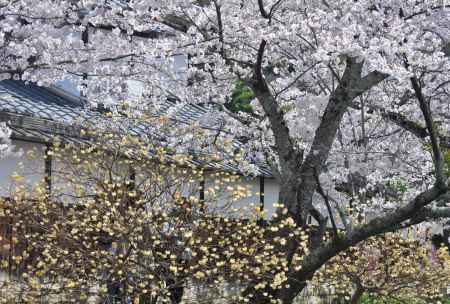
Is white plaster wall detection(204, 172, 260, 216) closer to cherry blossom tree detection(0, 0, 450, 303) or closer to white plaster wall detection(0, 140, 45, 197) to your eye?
cherry blossom tree detection(0, 0, 450, 303)

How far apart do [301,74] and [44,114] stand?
515 centimetres

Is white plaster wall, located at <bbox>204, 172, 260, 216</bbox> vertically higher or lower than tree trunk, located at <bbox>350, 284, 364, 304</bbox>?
higher

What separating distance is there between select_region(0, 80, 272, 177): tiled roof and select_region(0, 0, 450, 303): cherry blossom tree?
0.81m

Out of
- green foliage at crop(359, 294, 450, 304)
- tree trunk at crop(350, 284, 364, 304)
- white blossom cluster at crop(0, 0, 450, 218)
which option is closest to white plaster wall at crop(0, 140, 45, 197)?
white blossom cluster at crop(0, 0, 450, 218)

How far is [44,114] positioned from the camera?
1166 cm

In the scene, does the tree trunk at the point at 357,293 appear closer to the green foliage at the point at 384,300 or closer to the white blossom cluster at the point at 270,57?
the green foliage at the point at 384,300

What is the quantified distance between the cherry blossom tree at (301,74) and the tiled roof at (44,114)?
809 millimetres

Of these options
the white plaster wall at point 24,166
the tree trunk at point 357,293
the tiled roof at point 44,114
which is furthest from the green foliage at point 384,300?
the white plaster wall at point 24,166

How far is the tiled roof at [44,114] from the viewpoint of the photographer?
1070 cm

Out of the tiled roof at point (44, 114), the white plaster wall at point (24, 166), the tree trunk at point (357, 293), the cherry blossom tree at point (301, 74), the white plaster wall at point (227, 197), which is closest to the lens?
the cherry blossom tree at point (301, 74)

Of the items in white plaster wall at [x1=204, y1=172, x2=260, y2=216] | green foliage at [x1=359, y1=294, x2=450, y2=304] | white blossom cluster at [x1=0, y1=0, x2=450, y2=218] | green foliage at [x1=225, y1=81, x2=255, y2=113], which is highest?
green foliage at [x1=225, y1=81, x2=255, y2=113]

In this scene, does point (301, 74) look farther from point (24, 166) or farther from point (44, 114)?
point (44, 114)

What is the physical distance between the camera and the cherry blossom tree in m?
7.08

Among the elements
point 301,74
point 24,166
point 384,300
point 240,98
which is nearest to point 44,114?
point 24,166
